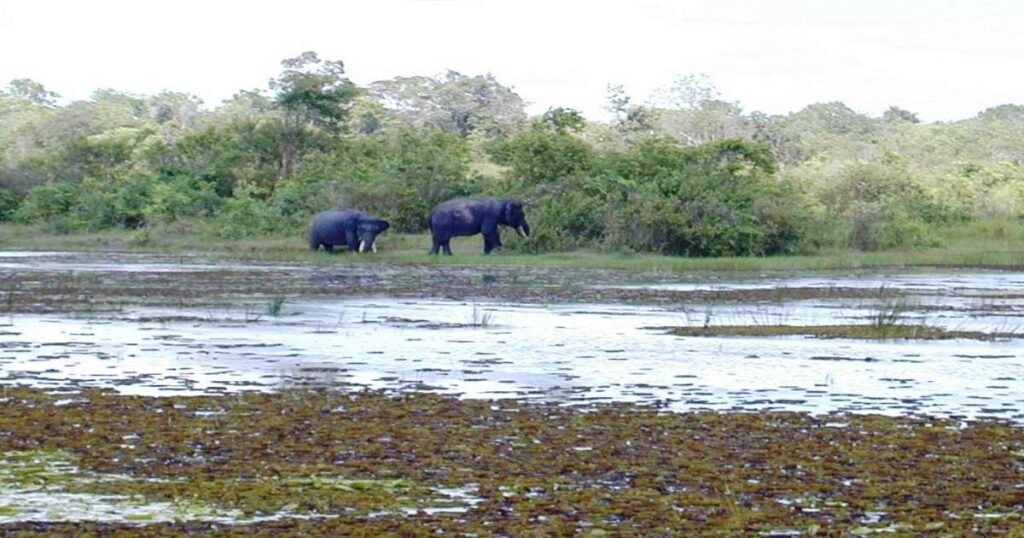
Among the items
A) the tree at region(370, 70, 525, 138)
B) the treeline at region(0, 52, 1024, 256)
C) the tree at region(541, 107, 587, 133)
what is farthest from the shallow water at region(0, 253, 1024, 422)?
the tree at region(370, 70, 525, 138)

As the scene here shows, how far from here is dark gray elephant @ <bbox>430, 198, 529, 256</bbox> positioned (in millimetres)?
39844

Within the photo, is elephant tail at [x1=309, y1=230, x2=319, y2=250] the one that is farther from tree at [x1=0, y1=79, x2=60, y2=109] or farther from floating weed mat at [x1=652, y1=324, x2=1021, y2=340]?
tree at [x1=0, y1=79, x2=60, y2=109]

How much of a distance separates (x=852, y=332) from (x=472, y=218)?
19725 mm

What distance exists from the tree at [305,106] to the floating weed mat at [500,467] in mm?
37890

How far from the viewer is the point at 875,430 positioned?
12766 mm

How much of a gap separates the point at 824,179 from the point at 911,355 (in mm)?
34218

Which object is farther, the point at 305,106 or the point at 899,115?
the point at 899,115

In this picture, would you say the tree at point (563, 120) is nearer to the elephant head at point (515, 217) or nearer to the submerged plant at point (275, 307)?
the elephant head at point (515, 217)

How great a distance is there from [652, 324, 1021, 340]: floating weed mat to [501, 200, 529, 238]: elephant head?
59.7 feet

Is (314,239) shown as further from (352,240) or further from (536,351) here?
(536,351)

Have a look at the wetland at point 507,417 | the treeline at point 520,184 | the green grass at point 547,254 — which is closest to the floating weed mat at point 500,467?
the wetland at point 507,417

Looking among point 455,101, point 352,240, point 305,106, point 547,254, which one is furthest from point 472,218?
point 455,101

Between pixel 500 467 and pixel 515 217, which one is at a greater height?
pixel 515 217

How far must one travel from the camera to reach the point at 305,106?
53.0m
